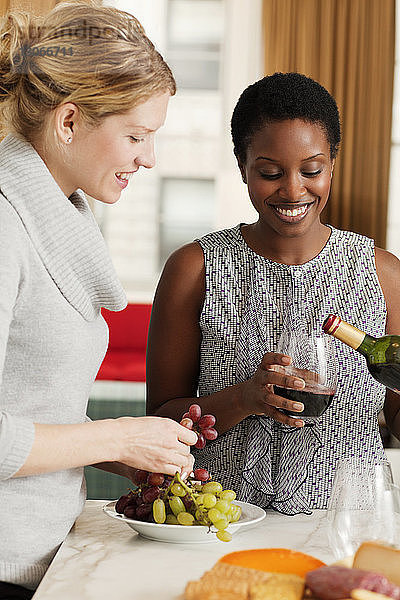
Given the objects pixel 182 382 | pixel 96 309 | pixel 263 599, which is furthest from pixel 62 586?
pixel 182 382

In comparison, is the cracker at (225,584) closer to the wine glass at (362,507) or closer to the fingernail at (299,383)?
the wine glass at (362,507)

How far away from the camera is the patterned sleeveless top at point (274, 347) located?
4.92ft

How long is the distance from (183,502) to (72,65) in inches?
25.6

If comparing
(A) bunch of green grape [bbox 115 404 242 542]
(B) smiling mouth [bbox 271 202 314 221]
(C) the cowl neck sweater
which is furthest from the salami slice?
(B) smiling mouth [bbox 271 202 314 221]

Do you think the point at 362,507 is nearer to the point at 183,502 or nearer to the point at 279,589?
the point at 279,589

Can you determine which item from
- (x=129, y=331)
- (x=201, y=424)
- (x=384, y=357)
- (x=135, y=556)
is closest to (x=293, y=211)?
(x=384, y=357)

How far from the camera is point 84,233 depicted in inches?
46.4

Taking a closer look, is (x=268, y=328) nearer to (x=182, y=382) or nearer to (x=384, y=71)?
(x=182, y=382)

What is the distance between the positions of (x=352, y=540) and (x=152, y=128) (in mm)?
667

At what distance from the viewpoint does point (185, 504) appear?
3.78 ft

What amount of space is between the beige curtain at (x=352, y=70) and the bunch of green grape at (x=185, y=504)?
4.58 m

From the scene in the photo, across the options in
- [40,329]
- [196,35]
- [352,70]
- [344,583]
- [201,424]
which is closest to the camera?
[344,583]

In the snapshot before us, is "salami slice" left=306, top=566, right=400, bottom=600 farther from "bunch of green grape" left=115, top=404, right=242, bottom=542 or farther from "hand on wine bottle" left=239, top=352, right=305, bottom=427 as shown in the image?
"hand on wine bottle" left=239, top=352, right=305, bottom=427

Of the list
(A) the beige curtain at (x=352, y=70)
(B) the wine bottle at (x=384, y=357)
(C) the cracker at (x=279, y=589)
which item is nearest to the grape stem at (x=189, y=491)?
(C) the cracker at (x=279, y=589)
